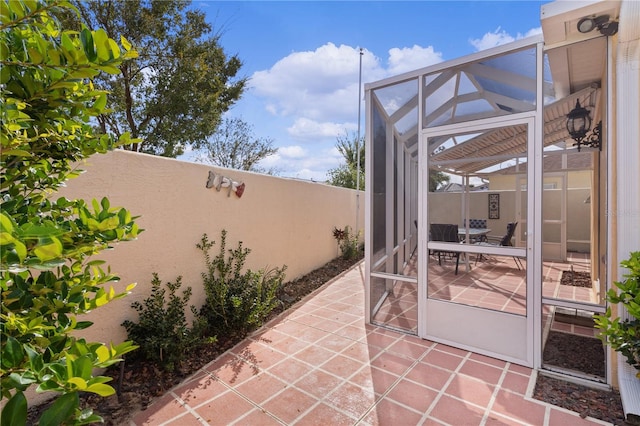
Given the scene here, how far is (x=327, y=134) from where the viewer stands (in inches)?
723

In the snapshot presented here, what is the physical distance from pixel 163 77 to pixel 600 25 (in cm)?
910

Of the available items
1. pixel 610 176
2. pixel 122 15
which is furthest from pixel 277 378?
pixel 122 15

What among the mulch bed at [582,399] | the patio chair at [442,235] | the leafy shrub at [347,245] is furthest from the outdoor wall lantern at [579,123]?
the leafy shrub at [347,245]

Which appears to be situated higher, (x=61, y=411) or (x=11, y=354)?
(x=11, y=354)

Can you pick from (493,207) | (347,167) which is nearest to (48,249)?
(493,207)

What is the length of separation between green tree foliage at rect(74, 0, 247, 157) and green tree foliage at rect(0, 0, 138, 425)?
26.8ft

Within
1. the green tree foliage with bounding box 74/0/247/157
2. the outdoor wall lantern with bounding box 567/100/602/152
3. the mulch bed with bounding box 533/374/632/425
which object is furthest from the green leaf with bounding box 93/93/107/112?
the green tree foliage with bounding box 74/0/247/157

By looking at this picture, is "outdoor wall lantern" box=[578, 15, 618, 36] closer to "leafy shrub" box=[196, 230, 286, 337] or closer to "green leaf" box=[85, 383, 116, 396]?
"green leaf" box=[85, 383, 116, 396]

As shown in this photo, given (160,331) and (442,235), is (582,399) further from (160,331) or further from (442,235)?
(160,331)

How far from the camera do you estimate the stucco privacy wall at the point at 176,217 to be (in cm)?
281

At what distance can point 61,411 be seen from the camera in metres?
0.89

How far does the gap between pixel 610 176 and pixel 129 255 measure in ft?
14.7

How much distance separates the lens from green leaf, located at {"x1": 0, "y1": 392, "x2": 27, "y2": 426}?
2.74 feet

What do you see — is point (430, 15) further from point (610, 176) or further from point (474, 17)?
point (610, 176)
